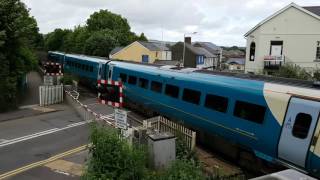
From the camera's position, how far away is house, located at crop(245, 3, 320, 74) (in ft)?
113

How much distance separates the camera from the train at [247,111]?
1012 cm

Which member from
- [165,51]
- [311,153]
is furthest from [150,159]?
[165,51]

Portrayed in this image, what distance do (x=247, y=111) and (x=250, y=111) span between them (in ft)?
0.52

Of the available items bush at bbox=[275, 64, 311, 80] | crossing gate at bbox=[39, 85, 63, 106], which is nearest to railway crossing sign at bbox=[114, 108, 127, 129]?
crossing gate at bbox=[39, 85, 63, 106]

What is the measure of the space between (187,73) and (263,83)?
498 cm

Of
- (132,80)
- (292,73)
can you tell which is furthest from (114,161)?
(292,73)

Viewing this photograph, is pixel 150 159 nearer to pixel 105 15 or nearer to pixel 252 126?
pixel 252 126

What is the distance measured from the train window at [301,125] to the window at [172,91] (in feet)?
22.5

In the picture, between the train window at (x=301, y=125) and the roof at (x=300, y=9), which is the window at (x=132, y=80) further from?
the roof at (x=300, y=9)

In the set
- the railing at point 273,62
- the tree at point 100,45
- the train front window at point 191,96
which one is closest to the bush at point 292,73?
the railing at point 273,62

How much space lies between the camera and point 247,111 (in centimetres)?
1216

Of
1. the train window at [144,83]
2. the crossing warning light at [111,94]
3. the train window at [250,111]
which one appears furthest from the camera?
the train window at [144,83]

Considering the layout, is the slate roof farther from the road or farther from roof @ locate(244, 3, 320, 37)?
the road

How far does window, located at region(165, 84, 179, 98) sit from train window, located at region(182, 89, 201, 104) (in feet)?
2.35
